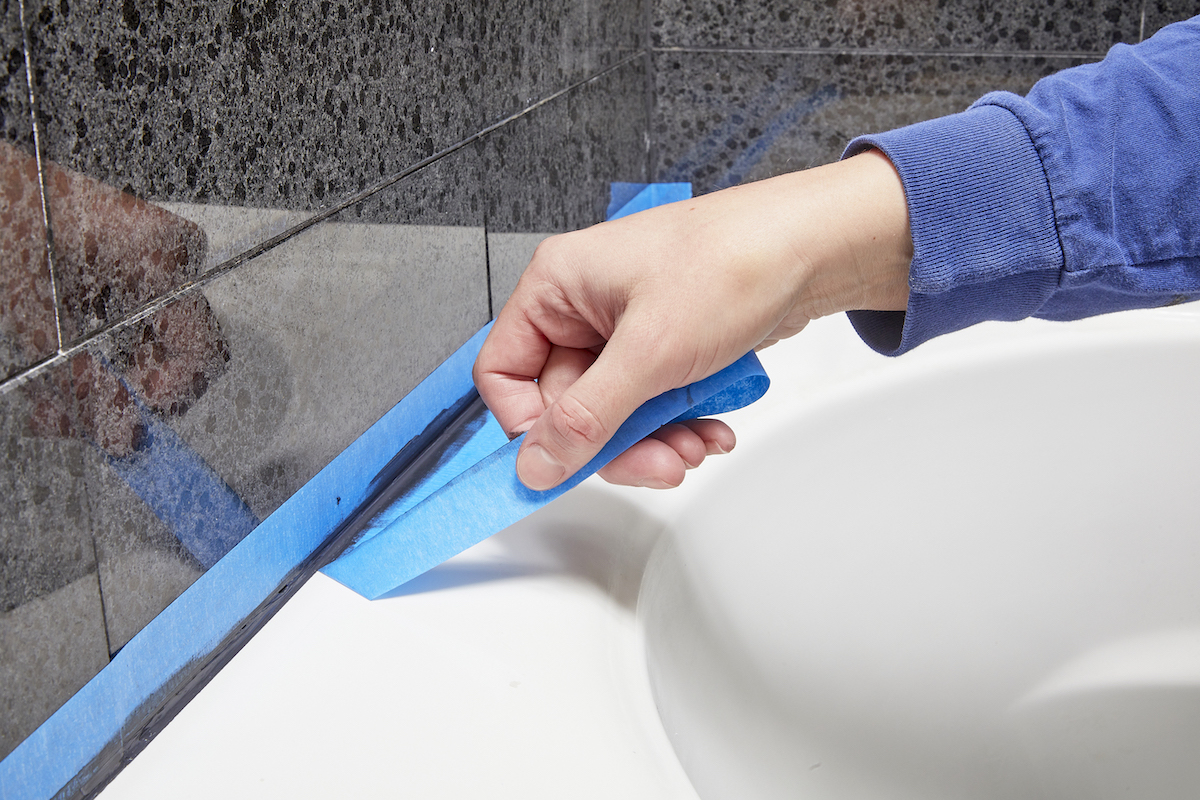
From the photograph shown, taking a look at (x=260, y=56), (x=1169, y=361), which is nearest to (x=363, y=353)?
(x=260, y=56)

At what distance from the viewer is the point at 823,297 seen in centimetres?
55

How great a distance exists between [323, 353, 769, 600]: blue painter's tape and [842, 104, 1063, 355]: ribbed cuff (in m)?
0.14

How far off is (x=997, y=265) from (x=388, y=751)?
0.42 metres

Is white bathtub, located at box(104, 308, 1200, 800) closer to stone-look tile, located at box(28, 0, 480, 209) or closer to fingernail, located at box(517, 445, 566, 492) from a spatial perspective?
fingernail, located at box(517, 445, 566, 492)

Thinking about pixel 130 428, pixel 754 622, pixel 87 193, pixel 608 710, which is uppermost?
pixel 87 193

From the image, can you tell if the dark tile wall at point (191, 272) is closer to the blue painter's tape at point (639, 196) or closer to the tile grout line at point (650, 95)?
the blue painter's tape at point (639, 196)


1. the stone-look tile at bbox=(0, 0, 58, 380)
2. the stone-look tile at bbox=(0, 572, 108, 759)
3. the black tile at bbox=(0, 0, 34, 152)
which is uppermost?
the black tile at bbox=(0, 0, 34, 152)

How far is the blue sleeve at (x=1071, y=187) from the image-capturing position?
19.9 inches

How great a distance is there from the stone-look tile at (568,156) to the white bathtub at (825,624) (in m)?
0.27

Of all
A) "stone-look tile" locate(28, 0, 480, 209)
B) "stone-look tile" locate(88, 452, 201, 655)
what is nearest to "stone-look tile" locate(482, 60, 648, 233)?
"stone-look tile" locate(28, 0, 480, 209)

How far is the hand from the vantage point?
1.52ft

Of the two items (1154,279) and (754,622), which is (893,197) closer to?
(1154,279)

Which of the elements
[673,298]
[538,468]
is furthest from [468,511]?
[673,298]

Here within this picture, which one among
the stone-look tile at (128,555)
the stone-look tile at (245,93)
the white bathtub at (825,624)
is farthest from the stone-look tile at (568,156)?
the stone-look tile at (128,555)
